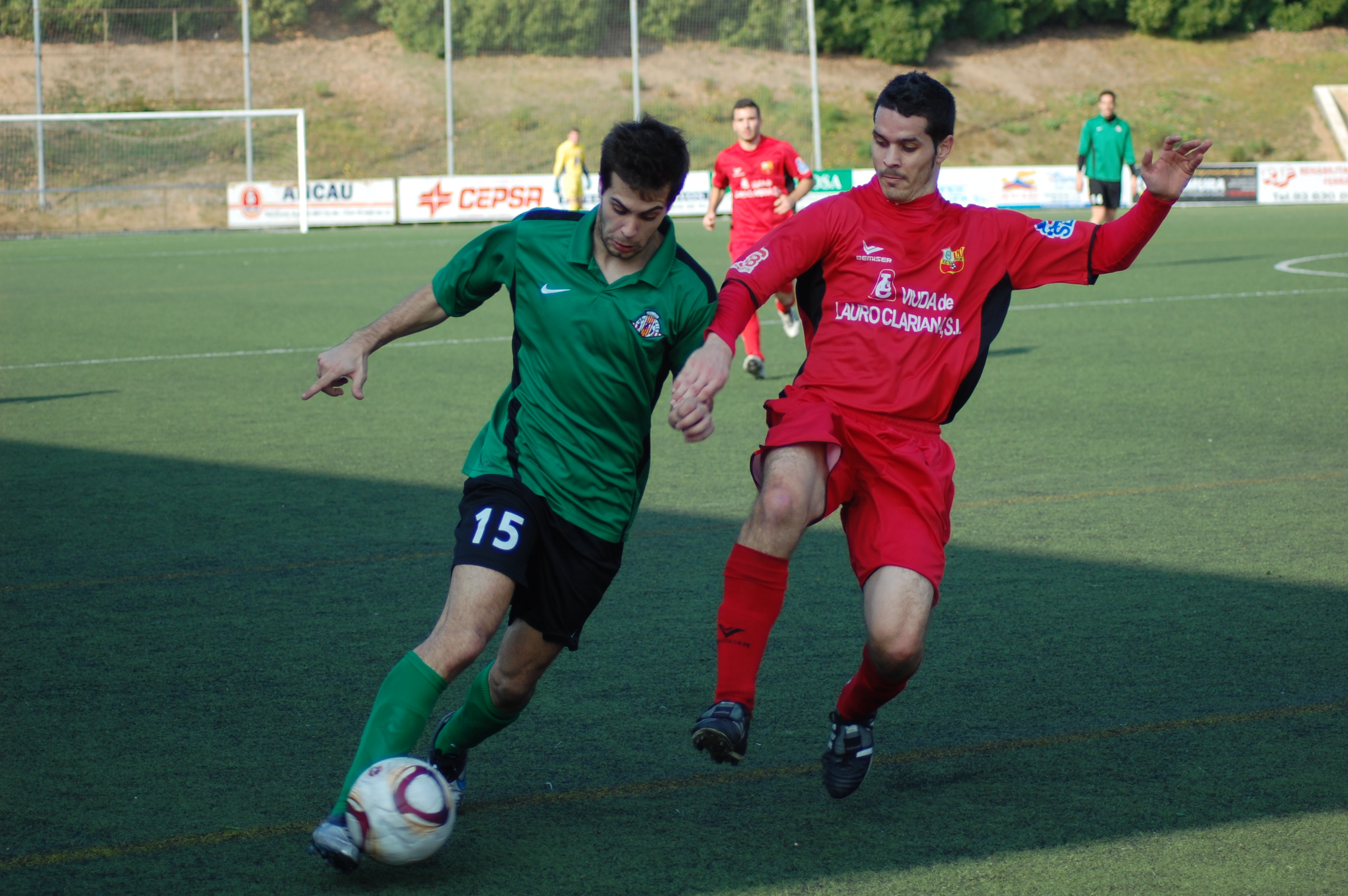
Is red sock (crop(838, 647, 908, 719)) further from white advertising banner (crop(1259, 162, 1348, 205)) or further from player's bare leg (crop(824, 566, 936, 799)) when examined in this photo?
white advertising banner (crop(1259, 162, 1348, 205))

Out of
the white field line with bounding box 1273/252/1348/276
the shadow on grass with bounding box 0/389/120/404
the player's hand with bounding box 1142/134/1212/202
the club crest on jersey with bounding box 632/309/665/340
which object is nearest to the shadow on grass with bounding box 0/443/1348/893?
the club crest on jersey with bounding box 632/309/665/340

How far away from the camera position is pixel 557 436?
3342 mm

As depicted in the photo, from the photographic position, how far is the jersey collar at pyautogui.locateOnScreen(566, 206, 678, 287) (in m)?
3.35

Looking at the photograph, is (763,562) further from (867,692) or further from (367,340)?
(367,340)

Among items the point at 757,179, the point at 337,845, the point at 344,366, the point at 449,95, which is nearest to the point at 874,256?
the point at 344,366

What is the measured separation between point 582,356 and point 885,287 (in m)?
0.85

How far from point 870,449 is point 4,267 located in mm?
21734

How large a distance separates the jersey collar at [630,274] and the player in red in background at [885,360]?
0.55 feet

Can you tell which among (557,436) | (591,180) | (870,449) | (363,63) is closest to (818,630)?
(870,449)

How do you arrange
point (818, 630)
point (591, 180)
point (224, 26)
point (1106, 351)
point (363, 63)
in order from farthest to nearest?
point (363, 63) < point (224, 26) < point (591, 180) < point (1106, 351) < point (818, 630)

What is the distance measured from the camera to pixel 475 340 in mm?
13266

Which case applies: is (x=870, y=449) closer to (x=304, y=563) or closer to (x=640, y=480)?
(x=640, y=480)

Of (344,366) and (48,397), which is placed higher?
(344,366)

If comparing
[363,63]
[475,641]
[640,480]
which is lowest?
[475,641]
